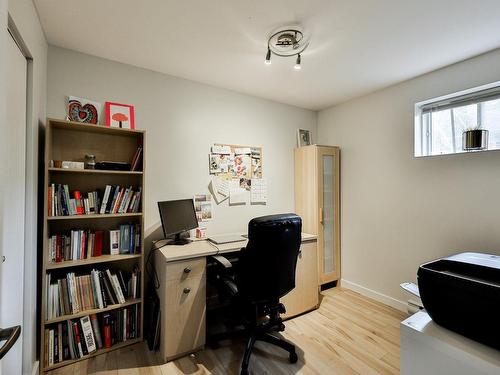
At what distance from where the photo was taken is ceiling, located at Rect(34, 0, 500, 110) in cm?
155

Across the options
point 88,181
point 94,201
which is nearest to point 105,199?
point 94,201

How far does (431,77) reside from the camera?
2361mm

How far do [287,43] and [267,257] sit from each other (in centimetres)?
167

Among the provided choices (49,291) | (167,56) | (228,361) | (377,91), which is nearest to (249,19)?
(167,56)

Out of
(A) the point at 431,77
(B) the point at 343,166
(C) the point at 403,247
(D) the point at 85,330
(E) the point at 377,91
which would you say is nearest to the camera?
(D) the point at 85,330

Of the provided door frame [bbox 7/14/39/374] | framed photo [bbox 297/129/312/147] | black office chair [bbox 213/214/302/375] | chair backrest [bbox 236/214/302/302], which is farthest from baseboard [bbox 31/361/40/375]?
framed photo [bbox 297/129/312/147]

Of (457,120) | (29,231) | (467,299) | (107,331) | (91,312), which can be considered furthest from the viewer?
(457,120)

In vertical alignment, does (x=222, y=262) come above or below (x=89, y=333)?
above

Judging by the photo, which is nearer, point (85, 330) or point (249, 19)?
point (249, 19)

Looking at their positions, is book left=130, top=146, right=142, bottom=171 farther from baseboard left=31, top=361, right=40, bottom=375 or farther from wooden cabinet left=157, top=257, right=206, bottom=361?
baseboard left=31, top=361, right=40, bottom=375

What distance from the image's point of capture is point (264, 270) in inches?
68.1

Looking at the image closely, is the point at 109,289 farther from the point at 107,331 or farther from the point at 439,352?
the point at 439,352

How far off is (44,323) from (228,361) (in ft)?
4.38

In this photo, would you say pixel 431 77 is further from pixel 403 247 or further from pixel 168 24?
pixel 168 24
